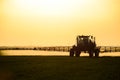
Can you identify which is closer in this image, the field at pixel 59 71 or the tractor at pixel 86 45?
the field at pixel 59 71

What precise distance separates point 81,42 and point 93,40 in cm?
145

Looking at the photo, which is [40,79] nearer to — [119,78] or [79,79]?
[79,79]

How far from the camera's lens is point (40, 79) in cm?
1479

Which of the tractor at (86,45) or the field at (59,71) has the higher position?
the tractor at (86,45)

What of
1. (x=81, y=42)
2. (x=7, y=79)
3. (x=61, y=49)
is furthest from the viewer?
(x=61, y=49)

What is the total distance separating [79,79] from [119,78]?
75.7 inches

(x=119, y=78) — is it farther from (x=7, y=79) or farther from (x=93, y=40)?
(x=93, y=40)

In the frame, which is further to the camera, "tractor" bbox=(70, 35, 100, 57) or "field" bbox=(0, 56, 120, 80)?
"tractor" bbox=(70, 35, 100, 57)

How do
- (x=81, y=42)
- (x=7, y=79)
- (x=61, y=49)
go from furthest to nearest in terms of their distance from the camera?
(x=61, y=49), (x=81, y=42), (x=7, y=79)

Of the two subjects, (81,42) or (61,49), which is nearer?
(81,42)

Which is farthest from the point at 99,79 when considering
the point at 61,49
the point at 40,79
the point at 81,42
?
the point at 61,49

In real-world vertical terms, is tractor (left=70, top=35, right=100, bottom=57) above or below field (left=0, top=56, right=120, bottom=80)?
above

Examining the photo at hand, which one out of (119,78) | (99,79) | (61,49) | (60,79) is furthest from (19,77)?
(61,49)

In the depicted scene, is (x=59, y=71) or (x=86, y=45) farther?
(x=86, y=45)
